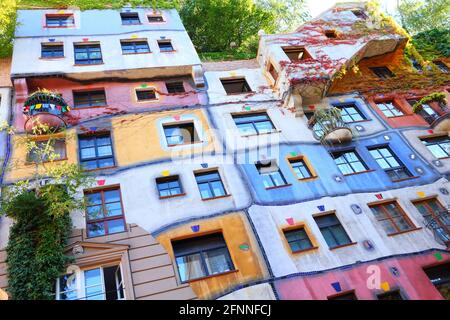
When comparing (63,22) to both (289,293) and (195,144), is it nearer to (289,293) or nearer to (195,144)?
(195,144)

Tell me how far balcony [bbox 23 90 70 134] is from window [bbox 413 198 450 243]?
12401 mm

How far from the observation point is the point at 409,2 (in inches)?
1091

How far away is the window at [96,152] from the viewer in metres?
12.9

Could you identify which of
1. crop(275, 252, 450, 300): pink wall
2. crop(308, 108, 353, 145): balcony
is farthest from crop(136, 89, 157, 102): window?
crop(275, 252, 450, 300): pink wall

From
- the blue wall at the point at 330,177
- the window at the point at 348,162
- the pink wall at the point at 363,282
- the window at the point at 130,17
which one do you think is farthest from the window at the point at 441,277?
the window at the point at 130,17

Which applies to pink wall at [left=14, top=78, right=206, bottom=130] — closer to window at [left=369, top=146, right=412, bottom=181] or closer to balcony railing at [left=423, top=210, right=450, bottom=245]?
window at [left=369, top=146, right=412, bottom=181]

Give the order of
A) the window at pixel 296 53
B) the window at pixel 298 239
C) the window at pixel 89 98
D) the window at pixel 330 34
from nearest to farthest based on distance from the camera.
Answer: the window at pixel 298 239, the window at pixel 89 98, the window at pixel 296 53, the window at pixel 330 34

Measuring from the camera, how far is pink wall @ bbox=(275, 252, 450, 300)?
10.3 metres

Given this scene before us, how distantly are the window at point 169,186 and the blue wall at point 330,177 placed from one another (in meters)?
2.29

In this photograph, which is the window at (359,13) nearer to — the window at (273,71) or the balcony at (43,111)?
the window at (273,71)
